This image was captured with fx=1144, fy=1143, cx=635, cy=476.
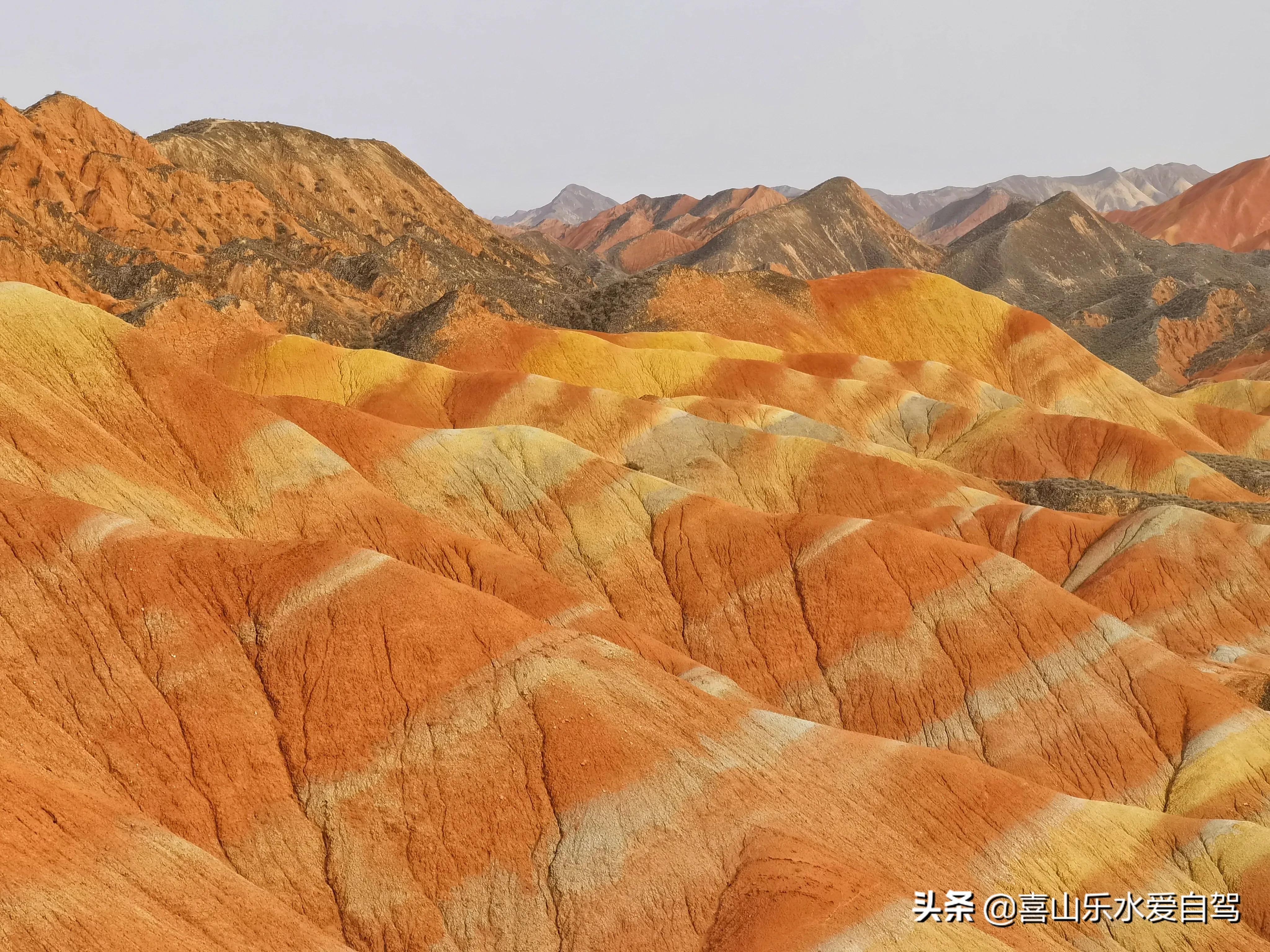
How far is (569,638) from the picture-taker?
33.2 meters

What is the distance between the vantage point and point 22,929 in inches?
794

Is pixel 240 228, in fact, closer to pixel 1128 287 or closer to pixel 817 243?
pixel 817 243

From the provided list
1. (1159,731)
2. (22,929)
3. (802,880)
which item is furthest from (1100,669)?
(22,929)

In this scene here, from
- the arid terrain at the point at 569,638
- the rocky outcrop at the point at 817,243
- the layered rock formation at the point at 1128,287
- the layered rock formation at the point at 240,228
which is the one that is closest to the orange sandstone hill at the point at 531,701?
the arid terrain at the point at 569,638

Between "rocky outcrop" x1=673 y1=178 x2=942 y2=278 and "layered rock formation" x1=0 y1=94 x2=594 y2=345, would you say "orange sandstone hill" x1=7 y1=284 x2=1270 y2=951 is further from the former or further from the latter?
"rocky outcrop" x1=673 y1=178 x2=942 y2=278

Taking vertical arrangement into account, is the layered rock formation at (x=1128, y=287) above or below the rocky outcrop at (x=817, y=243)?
below

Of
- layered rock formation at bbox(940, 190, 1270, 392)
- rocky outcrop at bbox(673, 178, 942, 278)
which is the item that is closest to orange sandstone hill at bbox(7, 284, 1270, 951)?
layered rock formation at bbox(940, 190, 1270, 392)

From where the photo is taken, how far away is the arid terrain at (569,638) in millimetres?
27328

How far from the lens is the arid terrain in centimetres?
2733

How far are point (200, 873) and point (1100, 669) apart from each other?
33.4 metres

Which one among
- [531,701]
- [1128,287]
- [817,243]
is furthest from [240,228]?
[1128,287]

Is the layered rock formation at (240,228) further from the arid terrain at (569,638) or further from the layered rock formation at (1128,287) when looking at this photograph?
the layered rock formation at (1128,287)

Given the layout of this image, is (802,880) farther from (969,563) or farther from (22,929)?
(969,563)

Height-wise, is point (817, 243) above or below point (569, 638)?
above
